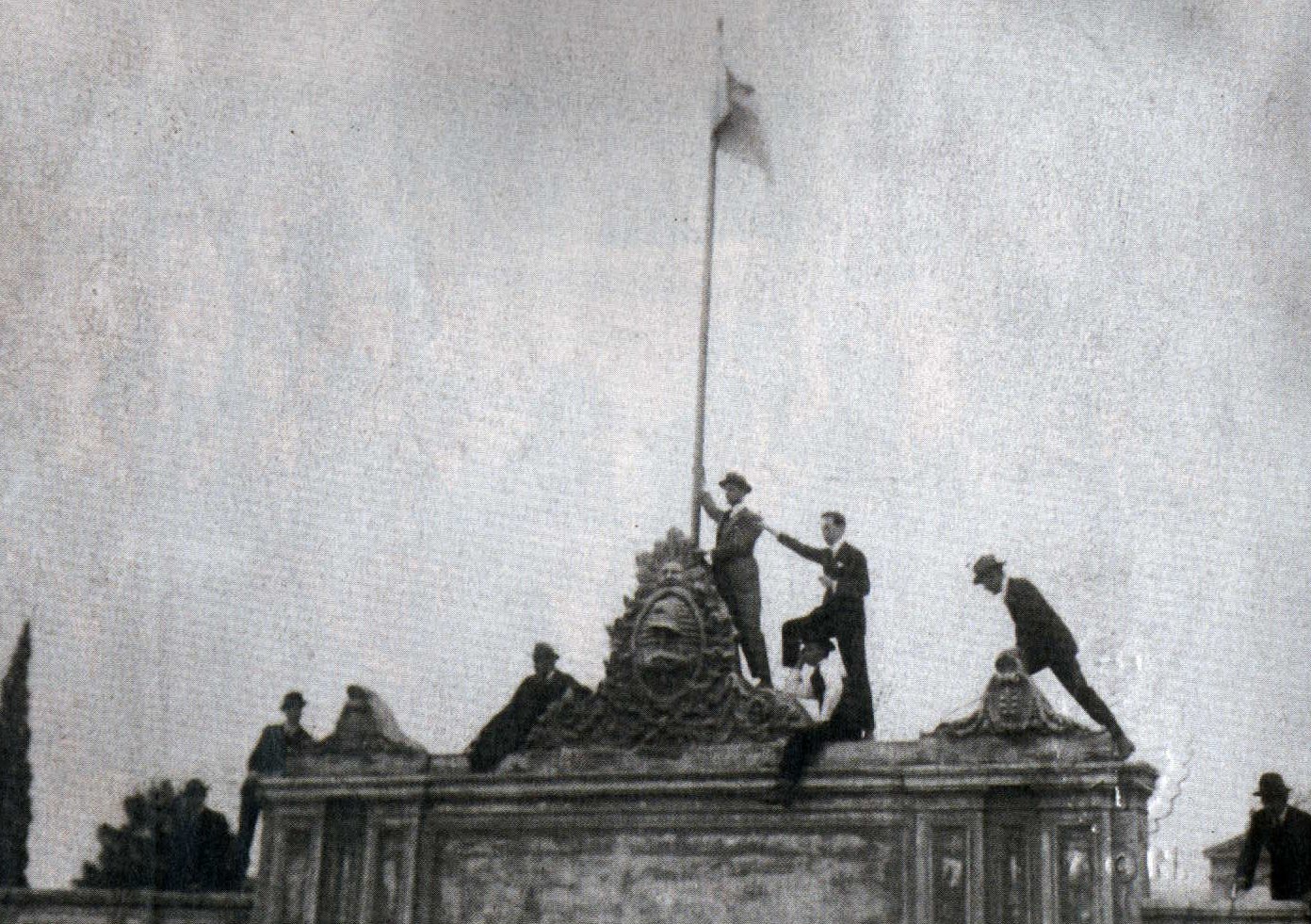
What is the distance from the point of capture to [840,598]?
14.2m

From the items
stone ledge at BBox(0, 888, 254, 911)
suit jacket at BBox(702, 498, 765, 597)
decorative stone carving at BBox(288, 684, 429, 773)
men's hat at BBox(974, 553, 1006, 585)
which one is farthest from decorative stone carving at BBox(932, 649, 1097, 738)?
stone ledge at BBox(0, 888, 254, 911)

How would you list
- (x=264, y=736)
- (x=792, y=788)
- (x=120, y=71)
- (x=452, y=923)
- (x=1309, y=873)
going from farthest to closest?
(x=120, y=71), (x=264, y=736), (x=452, y=923), (x=792, y=788), (x=1309, y=873)

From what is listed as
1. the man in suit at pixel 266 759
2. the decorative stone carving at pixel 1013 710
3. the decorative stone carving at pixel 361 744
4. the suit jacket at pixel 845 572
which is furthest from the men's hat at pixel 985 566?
the man in suit at pixel 266 759

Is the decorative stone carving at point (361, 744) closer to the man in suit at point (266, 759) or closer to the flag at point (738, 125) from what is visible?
the man in suit at point (266, 759)

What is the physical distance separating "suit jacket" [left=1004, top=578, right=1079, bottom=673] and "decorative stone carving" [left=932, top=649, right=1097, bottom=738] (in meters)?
0.33

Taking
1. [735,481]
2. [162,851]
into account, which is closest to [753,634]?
[735,481]

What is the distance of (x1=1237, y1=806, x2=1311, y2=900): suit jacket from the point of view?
12.2m

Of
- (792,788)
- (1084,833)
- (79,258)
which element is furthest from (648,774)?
(79,258)

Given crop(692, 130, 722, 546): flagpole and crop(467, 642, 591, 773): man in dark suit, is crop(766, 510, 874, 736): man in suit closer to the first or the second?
crop(692, 130, 722, 546): flagpole

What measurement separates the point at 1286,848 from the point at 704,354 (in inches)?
239

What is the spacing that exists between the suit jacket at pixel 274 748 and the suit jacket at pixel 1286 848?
298 inches

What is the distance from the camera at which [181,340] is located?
17.2 metres

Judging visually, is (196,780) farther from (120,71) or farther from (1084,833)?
(1084,833)

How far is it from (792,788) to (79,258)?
27.1 ft
